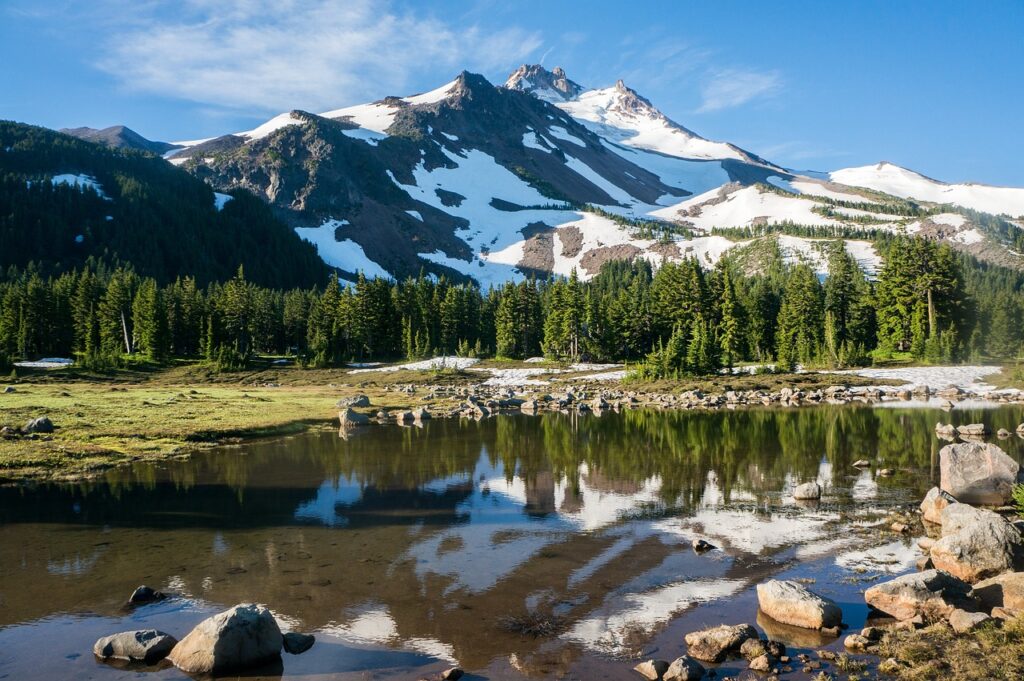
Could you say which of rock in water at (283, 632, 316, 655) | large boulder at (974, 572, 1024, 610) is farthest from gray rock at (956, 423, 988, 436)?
rock in water at (283, 632, 316, 655)

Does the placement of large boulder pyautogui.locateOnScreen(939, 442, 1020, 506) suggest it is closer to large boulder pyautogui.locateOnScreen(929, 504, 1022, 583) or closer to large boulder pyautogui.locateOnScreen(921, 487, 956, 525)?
large boulder pyautogui.locateOnScreen(921, 487, 956, 525)

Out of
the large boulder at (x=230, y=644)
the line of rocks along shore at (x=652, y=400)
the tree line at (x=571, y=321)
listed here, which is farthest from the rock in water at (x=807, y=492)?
the tree line at (x=571, y=321)

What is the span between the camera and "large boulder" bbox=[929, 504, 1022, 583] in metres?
15.9

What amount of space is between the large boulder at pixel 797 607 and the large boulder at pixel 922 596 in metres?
1.16

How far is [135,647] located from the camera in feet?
42.6

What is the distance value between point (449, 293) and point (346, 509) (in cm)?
10265

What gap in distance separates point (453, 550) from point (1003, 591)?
14.2 m

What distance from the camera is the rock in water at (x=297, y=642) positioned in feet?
43.7

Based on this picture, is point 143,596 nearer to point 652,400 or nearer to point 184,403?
point 184,403

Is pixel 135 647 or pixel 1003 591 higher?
pixel 1003 591

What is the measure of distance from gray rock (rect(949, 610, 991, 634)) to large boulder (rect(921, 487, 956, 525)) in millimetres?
9125

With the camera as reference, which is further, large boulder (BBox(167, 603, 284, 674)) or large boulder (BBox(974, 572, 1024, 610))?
large boulder (BBox(974, 572, 1024, 610))

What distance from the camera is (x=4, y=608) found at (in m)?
15.7

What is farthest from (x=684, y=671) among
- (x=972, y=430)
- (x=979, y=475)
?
(x=972, y=430)
